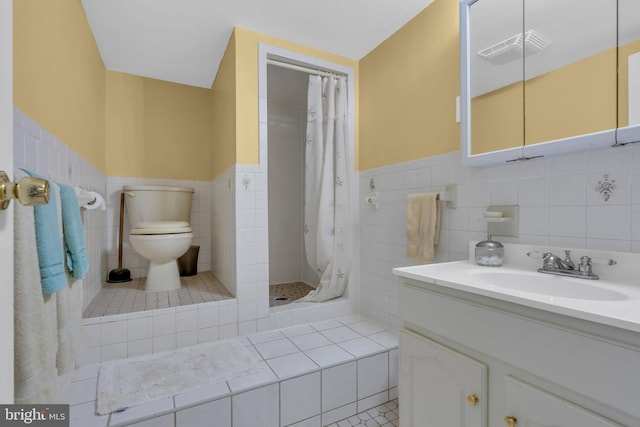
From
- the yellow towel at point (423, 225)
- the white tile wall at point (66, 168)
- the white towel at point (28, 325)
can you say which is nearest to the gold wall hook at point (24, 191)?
the white towel at point (28, 325)

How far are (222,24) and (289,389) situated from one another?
2127 mm

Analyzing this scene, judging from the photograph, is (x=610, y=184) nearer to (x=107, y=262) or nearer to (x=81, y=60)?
(x=81, y=60)

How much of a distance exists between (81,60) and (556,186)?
98.7 inches

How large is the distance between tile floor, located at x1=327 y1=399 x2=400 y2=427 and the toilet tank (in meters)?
2.02

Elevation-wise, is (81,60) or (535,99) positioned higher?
(81,60)

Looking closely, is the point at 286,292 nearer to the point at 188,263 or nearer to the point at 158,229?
the point at 188,263

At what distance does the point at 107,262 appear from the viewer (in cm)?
248

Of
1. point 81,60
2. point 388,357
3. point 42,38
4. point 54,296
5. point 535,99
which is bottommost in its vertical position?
point 388,357

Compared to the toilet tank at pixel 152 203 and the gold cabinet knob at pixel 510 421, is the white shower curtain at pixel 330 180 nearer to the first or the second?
the toilet tank at pixel 152 203

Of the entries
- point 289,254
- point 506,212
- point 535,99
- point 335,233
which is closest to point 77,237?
point 335,233

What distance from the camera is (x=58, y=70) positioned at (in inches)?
52.5

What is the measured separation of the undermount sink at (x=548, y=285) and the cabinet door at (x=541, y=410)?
290 mm

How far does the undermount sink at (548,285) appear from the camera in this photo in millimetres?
901

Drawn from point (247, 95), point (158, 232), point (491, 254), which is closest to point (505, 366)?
point (491, 254)
